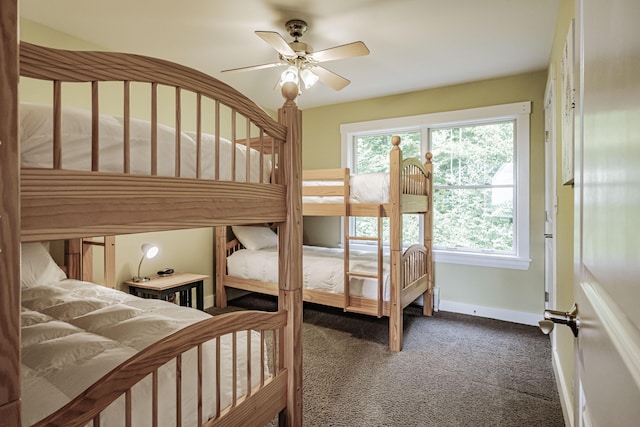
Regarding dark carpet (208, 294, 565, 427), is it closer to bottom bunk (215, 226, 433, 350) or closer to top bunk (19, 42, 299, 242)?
bottom bunk (215, 226, 433, 350)

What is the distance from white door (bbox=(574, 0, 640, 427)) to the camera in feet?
1.17

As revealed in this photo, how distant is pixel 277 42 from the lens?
2.13 meters

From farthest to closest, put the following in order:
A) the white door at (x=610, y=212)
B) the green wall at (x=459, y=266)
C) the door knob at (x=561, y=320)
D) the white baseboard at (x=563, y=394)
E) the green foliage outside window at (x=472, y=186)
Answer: the green foliage outside window at (x=472, y=186), the green wall at (x=459, y=266), the white baseboard at (x=563, y=394), the door knob at (x=561, y=320), the white door at (x=610, y=212)

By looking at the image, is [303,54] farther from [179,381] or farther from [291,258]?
[179,381]

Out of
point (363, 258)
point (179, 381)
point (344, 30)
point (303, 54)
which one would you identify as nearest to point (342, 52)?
point (303, 54)

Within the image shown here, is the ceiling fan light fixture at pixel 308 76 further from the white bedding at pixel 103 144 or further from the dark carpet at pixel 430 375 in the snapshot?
the dark carpet at pixel 430 375

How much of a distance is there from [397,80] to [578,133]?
3010 millimetres

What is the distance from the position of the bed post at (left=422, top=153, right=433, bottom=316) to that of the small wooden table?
2.20 metres

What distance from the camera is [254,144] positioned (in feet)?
5.62

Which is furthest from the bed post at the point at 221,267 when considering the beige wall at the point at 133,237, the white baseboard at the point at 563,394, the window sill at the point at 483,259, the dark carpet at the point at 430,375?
the white baseboard at the point at 563,394

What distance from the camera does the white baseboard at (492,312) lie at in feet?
10.7

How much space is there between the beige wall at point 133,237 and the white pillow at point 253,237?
33 centimetres

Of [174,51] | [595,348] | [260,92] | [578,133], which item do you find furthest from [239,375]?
[260,92]

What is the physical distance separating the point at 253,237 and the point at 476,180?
96.3 inches
